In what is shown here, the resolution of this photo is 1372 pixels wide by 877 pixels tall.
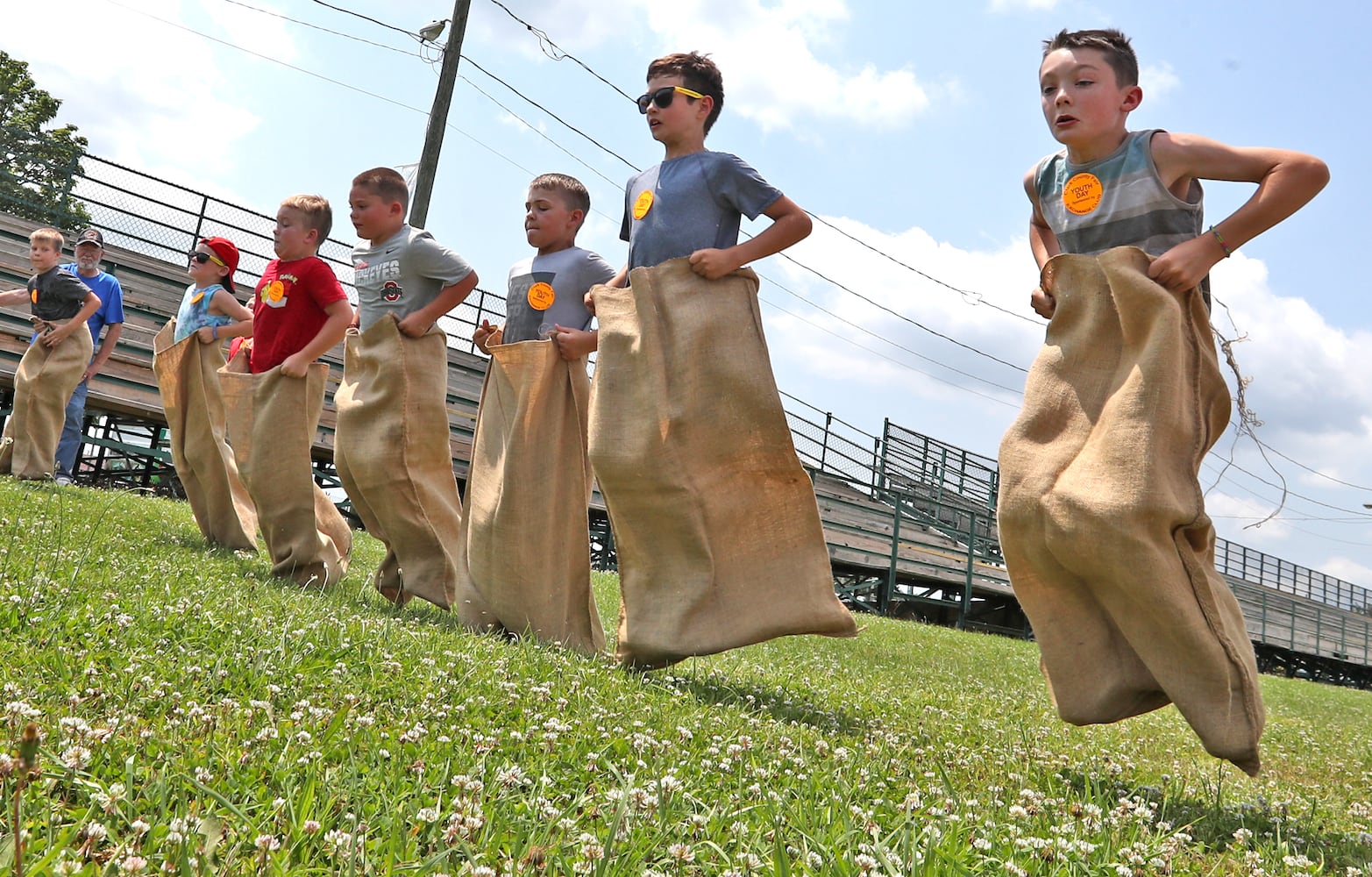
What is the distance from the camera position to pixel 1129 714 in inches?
125

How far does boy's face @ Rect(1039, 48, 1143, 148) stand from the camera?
3383 millimetres

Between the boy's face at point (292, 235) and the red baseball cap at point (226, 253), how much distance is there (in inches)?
51.7

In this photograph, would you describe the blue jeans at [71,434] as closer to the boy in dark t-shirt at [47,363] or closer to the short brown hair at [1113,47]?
the boy in dark t-shirt at [47,363]

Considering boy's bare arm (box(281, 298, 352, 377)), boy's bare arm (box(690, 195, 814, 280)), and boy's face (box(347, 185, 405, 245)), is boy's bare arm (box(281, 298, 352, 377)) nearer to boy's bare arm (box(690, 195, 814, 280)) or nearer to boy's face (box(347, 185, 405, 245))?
boy's face (box(347, 185, 405, 245))

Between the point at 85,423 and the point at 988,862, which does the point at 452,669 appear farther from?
the point at 85,423

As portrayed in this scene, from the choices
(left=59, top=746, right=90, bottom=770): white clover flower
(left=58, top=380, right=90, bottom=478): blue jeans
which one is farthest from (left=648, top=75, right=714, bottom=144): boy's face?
(left=58, top=380, right=90, bottom=478): blue jeans

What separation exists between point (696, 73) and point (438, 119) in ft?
34.1

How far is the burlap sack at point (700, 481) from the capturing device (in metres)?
3.92

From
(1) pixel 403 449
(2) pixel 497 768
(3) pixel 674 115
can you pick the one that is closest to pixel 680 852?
(2) pixel 497 768

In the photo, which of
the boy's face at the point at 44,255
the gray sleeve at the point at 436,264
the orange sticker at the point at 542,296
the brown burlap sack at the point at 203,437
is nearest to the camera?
the orange sticker at the point at 542,296

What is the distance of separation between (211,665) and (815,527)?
2.19m

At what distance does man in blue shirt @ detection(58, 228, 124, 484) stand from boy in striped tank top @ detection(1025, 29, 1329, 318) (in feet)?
29.0

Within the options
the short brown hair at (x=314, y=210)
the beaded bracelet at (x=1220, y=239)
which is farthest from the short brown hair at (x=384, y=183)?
the beaded bracelet at (x=1220, y=239)

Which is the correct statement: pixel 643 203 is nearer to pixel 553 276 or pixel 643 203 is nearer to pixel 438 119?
pixel 553 276
